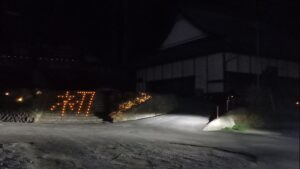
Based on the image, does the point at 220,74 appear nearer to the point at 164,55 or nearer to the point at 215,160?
the point at 164,55

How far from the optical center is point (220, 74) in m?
29.3

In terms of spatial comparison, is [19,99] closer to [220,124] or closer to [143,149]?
[143,149]

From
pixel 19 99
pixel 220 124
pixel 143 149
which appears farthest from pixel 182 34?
pixel 143 149

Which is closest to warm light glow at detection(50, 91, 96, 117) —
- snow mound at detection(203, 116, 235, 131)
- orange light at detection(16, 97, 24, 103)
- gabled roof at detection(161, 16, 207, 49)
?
orange light at detection(16, 97, 24, 103)

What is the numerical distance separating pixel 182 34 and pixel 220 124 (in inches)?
576

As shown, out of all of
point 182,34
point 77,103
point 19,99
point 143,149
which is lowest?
point 143,149

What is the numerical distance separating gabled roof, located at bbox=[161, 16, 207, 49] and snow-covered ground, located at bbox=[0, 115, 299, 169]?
14.0 m

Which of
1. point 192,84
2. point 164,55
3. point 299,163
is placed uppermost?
point 164,55

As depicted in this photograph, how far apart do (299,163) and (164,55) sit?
74.0 feet

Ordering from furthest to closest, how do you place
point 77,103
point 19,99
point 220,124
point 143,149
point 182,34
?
point 182,34 → point 77,103 → point 220,124 → point 19,99 → point 143,149

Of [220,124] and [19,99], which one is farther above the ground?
[19,99]

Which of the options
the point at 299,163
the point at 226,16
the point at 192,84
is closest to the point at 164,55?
the point at 192,84

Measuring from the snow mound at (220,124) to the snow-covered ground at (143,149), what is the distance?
977 millimetres

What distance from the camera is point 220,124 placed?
21734mm
